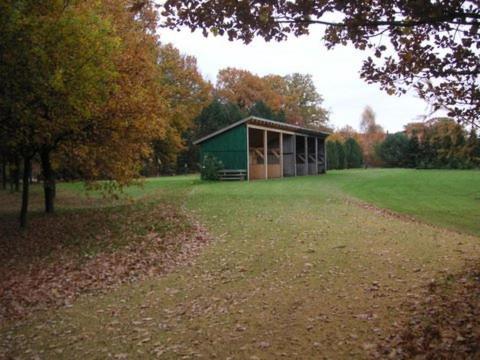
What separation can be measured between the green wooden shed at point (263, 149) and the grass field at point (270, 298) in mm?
15045

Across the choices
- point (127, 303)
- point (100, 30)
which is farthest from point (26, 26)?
point (127, 303)

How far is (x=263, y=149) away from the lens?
32.0m

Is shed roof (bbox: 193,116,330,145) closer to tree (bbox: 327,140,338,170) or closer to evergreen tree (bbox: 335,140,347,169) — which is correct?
tree (bbox: 327,140,338,170)

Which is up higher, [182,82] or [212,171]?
[182,82]

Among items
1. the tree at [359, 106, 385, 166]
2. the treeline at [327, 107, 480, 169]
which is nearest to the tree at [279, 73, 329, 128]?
the treeline at [327, 107, 480, 169]

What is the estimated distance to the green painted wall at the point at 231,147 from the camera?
27.2 metres

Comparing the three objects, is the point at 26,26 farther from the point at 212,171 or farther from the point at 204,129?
the point at 204,129

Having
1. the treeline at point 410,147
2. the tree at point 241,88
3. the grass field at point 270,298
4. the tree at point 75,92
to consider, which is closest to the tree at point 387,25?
the treeline at point 410,147

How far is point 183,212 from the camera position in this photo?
14.5 meters

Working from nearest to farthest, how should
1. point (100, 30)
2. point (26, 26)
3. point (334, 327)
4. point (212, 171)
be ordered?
point (334, 327) < point (26, 26) < point (100, 30) < point (212, 171)

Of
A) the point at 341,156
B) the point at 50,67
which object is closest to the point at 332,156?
the point at 341,156

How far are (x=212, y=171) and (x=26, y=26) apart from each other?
1829 centimetres

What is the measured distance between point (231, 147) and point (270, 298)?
846 inches

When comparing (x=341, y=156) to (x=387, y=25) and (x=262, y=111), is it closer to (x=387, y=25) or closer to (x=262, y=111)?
(x=262, y=111)
